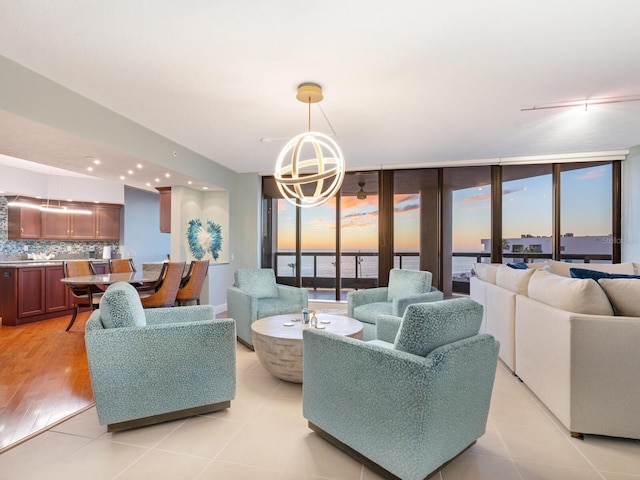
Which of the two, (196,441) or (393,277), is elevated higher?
(393,277)

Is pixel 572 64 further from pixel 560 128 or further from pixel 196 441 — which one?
pixel 196 441

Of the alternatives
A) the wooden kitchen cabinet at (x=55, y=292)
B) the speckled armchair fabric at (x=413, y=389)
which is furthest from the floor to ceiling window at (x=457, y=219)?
the speckled armchair fabric at (x=413, y=389)

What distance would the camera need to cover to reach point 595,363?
2.08 metres

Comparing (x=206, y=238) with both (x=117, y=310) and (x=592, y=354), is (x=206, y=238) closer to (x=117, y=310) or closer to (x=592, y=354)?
(x=117, y=310)

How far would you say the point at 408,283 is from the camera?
4.27m

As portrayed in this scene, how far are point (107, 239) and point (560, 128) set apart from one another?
26.8 ft

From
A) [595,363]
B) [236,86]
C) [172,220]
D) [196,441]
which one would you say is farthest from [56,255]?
[595,363]

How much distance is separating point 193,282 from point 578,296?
442cm

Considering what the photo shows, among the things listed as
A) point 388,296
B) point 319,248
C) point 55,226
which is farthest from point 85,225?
point 388,296

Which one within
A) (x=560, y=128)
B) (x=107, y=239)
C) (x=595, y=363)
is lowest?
(x=595, y=363)

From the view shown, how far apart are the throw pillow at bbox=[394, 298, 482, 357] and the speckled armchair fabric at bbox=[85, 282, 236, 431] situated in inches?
51.0

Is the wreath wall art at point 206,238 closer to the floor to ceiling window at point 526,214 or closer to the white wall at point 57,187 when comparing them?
the white wall at point 57,187

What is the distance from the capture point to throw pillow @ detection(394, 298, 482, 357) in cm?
162

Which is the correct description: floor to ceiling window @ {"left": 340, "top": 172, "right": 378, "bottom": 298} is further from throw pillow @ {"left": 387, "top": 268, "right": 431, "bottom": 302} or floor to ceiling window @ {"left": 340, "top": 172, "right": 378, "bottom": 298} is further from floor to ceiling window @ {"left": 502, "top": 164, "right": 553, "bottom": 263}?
floor to ceiling window @ {"left": 502, "top": 164, "right": 553, "bottom": 263}
